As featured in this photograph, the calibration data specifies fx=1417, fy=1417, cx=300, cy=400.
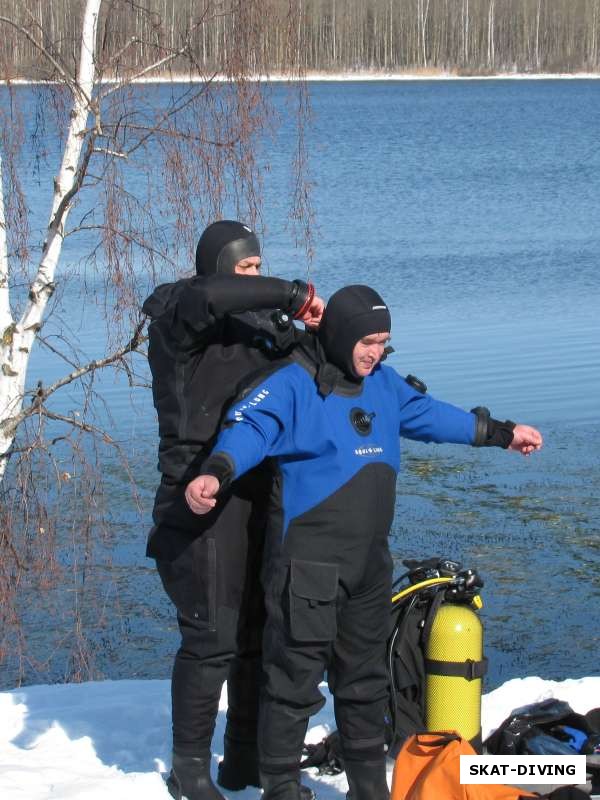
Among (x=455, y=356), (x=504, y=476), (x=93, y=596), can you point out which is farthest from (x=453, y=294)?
(x=93, y=596)

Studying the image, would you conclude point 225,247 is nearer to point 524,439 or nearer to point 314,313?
point 314,313

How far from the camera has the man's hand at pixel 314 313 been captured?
4.32m

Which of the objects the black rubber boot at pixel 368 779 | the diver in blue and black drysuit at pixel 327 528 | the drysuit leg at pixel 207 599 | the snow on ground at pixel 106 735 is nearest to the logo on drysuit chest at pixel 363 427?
the diver in blue and black drysuit at pixel 327 528

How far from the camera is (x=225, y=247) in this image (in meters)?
4.43

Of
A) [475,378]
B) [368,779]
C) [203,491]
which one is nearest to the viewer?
[203,491]

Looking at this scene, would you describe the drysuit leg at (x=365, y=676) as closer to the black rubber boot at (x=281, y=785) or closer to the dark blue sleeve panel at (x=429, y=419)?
the black rubber boot at (x=281, y=785)

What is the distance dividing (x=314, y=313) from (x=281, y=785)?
1.45 m

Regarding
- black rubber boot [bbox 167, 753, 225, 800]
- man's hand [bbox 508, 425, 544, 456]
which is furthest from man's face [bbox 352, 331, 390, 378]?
black rubber boot [bbox 167, 753, 225, 800]

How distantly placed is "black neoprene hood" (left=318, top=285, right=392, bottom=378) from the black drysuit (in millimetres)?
155

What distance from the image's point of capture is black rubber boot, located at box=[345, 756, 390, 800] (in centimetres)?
439

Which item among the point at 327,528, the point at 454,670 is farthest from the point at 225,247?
the point at 454,670

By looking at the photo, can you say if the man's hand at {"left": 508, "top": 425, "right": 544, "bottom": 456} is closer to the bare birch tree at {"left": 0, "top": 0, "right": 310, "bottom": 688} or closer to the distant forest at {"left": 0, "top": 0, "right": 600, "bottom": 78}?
the bare birch tree at {"left": 0, "top": 0, "right": 310, "bottom": 688}

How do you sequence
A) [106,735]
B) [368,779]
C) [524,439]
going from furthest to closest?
[106,735] < [524,439] < [368,779]

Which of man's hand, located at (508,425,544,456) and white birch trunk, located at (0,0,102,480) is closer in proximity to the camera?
man's hand, located at (508,425,544,456)
